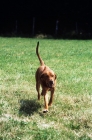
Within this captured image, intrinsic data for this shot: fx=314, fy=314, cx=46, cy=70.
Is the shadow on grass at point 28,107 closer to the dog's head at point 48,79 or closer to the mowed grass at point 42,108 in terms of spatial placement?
the mowed grass at point 42,108

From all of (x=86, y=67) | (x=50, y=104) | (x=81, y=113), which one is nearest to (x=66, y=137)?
(x=81, y=113)

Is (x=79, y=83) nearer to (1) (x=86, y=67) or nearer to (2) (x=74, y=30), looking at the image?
(1) (x=86, y=67)

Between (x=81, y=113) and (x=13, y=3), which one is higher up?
(x=13, y=3)

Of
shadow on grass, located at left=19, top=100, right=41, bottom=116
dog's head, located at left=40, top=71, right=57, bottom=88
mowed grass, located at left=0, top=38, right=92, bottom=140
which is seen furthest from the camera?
shadow on grass, located at left=19, top=100, right=41, bottom=116

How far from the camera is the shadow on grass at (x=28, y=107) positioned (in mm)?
4975

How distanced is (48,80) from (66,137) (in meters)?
1.03

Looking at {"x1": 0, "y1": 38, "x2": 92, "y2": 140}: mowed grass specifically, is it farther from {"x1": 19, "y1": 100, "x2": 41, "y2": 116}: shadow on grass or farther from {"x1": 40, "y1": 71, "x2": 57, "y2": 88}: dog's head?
{"x1": 40, "y1": 71, "x2": 57, "y2": 88}: dog's head

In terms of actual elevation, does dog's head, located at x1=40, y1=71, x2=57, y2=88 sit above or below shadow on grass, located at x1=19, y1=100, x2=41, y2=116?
above

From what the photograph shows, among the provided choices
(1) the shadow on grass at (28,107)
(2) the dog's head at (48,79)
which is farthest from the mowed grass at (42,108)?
(2) the dog's head at (48,79)

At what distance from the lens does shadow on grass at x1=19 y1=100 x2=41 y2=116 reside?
4975 mm

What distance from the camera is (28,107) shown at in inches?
207

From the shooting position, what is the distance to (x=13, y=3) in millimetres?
28703

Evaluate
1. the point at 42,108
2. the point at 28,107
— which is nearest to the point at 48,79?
the point at 42,108

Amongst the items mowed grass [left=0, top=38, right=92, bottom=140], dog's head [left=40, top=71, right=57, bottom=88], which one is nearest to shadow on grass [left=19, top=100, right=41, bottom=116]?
mowed grass [left=0, top=38, right=92, bottom=140]
